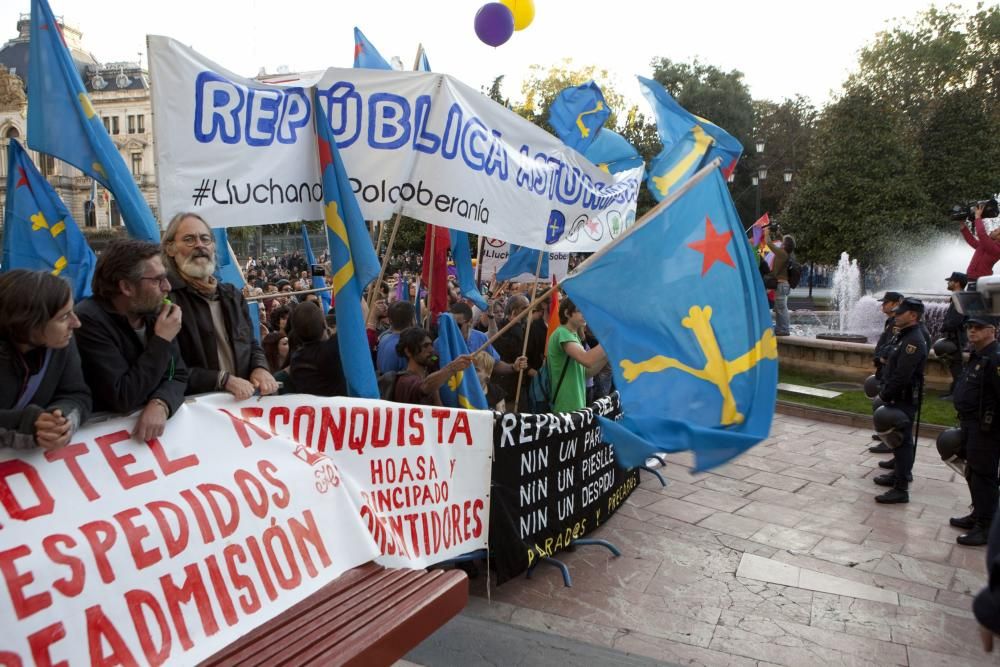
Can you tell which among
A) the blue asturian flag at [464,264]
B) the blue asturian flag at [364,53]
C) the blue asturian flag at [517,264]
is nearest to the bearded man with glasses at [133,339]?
the blue asturian flag at [364,53]

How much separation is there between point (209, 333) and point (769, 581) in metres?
3.92

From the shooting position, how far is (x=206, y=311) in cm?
338

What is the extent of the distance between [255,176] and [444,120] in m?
1.25

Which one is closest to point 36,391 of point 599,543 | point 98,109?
point 599,543

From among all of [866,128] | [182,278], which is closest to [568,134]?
[182,278]

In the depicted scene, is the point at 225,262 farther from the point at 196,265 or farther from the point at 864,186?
the point at 864,186

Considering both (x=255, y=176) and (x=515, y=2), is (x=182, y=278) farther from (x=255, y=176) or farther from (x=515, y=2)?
(x=515, y=2)

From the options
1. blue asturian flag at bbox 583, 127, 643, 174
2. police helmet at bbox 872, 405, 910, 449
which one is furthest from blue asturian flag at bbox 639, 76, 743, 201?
police helmet at bbox 872, 405, 910, 449

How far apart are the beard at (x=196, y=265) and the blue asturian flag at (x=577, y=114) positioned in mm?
4837

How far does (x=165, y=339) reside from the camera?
2.64 metres

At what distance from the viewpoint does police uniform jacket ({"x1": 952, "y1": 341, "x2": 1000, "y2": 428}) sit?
18.3 ft

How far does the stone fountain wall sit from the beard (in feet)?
36.4

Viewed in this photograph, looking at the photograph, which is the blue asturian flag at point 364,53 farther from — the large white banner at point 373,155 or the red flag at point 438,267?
the large white banner at point 373,155

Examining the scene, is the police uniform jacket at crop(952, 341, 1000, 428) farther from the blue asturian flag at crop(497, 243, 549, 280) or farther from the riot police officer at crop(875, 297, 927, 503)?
the blue asturian flag at crop(497, 243, 549, 280)
